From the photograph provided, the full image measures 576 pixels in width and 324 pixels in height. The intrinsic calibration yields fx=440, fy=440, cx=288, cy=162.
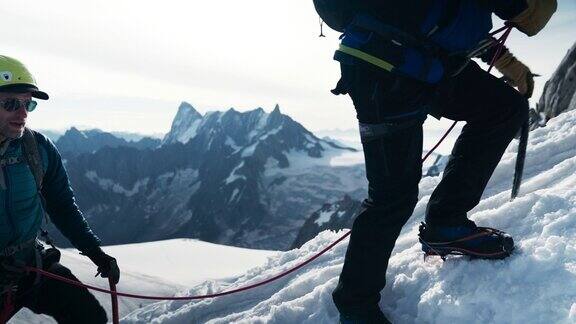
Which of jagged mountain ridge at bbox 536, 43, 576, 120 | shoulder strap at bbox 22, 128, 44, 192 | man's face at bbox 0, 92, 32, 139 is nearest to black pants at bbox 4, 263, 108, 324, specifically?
shoulder strap at bbox 22, 128, 44, 192

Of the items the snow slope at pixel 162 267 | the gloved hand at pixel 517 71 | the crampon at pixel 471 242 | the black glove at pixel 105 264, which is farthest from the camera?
the snow slope at pixel 162 267

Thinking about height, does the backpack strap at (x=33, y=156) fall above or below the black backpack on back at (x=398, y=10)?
below

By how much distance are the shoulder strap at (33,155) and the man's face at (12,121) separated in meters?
0.17

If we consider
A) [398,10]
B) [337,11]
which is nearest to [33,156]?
[337,11]

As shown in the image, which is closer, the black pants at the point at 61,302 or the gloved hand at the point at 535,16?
the gloved hand at the point at 535,16

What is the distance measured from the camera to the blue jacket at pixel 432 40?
337 centimetres

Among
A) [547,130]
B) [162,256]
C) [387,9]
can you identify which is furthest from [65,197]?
[162,256]

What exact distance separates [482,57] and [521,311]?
2.41 m

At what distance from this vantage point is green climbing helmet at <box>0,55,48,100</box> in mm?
4593

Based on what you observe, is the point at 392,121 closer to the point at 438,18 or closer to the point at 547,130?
the point at 438,18

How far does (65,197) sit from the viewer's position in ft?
17.5

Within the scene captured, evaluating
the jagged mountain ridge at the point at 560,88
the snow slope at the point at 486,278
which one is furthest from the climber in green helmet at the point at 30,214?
the jagged mountain ridge at the point at 560,88

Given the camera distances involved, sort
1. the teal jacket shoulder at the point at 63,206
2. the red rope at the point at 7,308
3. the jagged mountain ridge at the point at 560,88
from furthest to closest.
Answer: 1. the jagged mountain ridge at the point at 560,88
2. the teal jacket shoulder at the point at 63,206
3. the red rope at the point at 7,308

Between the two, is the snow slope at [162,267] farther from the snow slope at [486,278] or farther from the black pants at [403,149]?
the black pants at [403,149]
